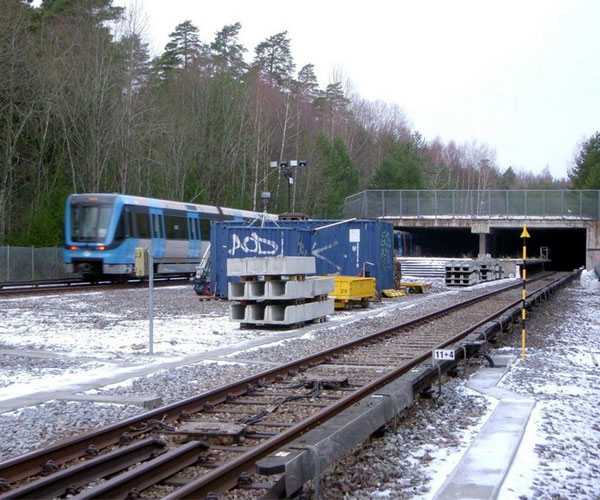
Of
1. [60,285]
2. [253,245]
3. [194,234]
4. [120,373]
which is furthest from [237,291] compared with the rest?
[194,234]

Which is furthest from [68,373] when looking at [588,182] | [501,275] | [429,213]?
[588,182]

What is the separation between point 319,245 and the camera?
2878 centimetres

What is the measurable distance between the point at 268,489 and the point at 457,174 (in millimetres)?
115725

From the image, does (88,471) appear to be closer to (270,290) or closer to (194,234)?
(270,290)

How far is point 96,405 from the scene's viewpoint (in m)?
9.44

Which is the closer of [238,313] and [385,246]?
[238,313]

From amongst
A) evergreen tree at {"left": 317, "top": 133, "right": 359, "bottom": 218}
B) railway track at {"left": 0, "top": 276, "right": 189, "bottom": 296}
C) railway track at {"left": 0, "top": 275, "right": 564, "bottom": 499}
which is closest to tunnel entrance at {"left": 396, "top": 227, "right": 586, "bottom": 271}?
evergreen tree at {"left": 317, "top": 133, "right": 359, "bottom": 218}

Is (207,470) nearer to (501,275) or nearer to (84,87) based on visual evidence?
(84,87)

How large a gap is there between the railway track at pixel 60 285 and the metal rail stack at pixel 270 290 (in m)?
11.4

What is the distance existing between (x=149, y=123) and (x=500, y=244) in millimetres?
37050

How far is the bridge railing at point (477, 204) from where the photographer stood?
184ft

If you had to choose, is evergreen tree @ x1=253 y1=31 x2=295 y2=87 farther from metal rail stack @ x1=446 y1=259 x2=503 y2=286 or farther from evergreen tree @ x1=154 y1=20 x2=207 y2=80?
metal rail stack @ x1=446 y1=259 x2=503 y2=286

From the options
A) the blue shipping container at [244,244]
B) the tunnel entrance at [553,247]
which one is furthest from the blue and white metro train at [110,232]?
the tunnel entrance at [553,247]

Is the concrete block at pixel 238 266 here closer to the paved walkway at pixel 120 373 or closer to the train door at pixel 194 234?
the paved walkway at pixel 120 373
